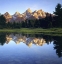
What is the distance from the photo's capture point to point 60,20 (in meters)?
93.6

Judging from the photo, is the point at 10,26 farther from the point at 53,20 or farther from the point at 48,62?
the point at 48,62

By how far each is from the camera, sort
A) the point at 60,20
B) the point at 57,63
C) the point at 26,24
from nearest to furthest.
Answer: the point at 57,63, the point at 60,20, the point at 26,24

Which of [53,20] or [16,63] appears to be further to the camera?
[53,20]

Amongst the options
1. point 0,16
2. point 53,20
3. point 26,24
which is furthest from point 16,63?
point 0,16

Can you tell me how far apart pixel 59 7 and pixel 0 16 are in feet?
191

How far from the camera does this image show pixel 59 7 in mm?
97750

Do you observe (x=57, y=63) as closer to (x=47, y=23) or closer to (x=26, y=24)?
(x=47, y=23)

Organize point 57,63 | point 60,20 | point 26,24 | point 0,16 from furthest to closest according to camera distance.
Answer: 1. point 0,16
2. point 26,24
3. point 60,20
4. point 57,63

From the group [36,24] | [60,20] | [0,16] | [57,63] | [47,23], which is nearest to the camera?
[57,63]

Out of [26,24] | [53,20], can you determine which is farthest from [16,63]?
[26,24]

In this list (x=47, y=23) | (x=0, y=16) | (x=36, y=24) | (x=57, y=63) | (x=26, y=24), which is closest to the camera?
(x=57, y=63)

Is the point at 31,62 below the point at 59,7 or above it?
below

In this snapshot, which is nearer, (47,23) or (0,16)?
(47,23)

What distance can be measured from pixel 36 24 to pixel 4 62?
9177cm
